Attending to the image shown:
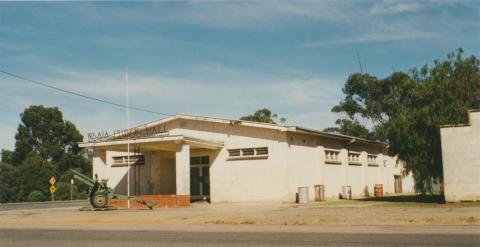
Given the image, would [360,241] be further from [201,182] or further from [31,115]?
[31,115]

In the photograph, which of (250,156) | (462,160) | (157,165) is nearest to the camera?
(462,160)

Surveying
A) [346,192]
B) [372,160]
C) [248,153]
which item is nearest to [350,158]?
[346,192]

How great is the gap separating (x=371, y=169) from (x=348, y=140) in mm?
5633

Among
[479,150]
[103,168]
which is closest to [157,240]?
[479,150]

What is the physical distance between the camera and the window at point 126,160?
33.3m

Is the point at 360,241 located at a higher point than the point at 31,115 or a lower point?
lower

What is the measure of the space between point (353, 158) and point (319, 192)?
7.36 m

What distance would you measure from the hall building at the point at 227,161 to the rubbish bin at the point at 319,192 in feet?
0.20

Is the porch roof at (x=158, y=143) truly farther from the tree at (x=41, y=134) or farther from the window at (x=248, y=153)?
the tree at (x=41, y=134)

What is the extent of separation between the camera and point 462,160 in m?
22.8

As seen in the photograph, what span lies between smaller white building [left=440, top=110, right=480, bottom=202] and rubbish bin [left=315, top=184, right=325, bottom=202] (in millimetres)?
8691

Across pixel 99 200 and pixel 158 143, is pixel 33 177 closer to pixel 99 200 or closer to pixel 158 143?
pixel 158 143

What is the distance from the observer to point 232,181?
29.6 m

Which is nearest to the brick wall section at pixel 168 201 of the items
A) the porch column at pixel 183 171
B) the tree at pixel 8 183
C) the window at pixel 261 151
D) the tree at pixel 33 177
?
the porch column at pixel 183 171
